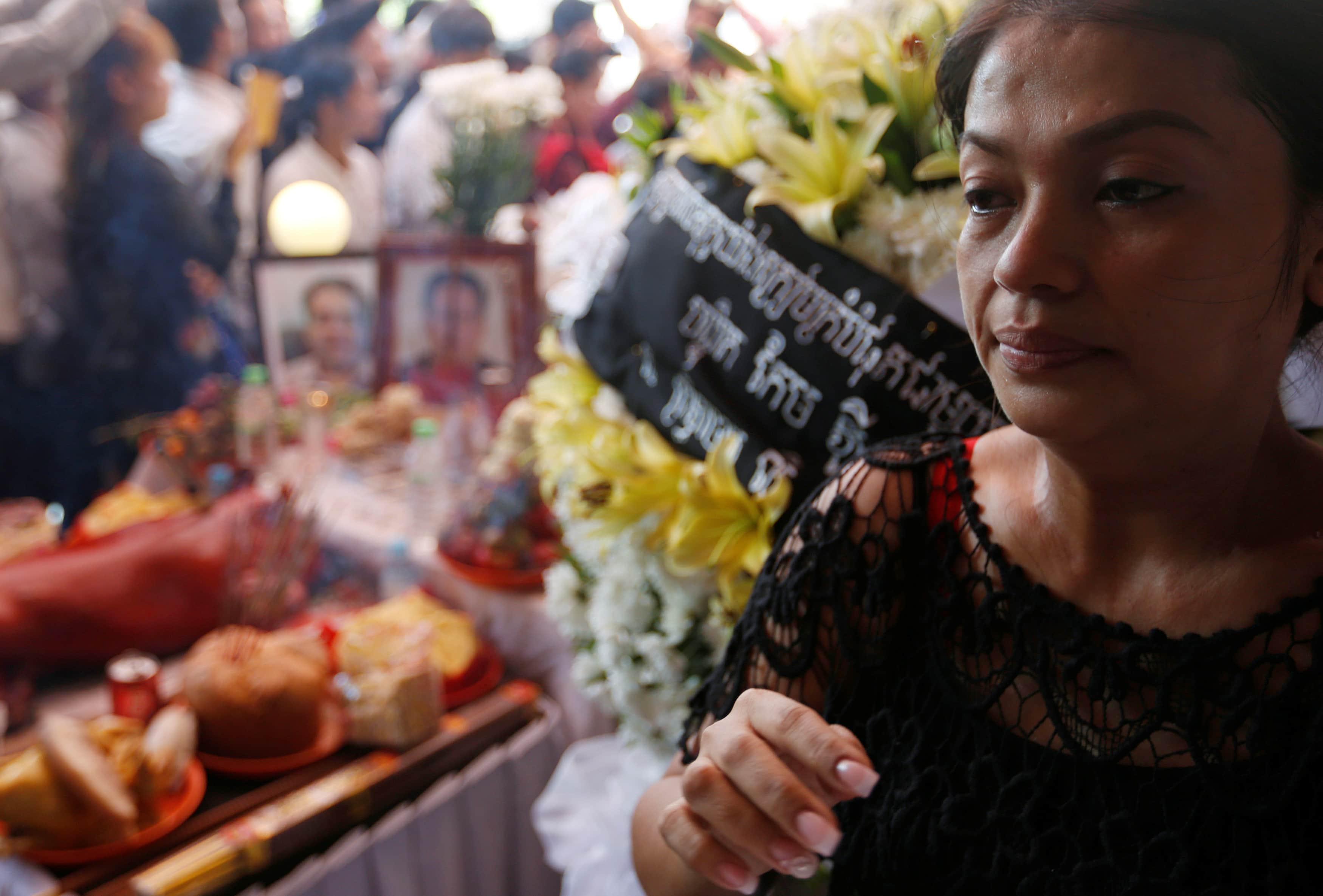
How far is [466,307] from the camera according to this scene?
2.19 meters

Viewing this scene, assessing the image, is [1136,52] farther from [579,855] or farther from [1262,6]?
[579,855]

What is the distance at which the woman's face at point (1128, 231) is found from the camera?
588 millimetres

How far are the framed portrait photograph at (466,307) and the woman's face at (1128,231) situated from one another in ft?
5.22

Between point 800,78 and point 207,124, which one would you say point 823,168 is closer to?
point 800,78

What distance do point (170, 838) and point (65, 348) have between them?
1.88 m

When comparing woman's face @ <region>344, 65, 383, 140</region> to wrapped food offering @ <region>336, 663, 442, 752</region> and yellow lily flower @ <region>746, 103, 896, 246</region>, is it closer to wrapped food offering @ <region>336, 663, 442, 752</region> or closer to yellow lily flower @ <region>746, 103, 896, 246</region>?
wrapped food offering @ <region>336, 663, 442, 752</region>

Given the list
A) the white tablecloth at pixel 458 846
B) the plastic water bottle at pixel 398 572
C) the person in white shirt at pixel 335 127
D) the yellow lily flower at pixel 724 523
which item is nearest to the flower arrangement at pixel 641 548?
the yellow lily flower at pixel 724 523

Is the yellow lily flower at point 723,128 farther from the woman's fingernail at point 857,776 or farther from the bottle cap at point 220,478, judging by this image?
the bottle cap at point 220,478

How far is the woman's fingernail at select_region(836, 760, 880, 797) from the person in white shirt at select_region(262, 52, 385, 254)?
2.99 m

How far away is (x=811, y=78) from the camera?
3.68 ft

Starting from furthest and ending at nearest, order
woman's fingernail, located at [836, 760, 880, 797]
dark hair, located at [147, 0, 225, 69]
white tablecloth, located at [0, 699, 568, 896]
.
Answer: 1. dark hair, located at [147, 0, 225, 69]
2. white tablecloth, located at [0, 699, 568, 896]
3. woman's fingernail, located at [836, 760, 880, 797]

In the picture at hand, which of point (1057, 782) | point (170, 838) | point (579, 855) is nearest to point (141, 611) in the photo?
point (170, 838)

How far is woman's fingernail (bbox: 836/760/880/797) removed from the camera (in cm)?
57

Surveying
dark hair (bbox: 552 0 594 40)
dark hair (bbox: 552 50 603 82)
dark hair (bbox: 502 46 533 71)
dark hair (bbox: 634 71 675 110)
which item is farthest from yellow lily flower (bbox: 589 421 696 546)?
dark hair (bbox: 502 46 533 71)
